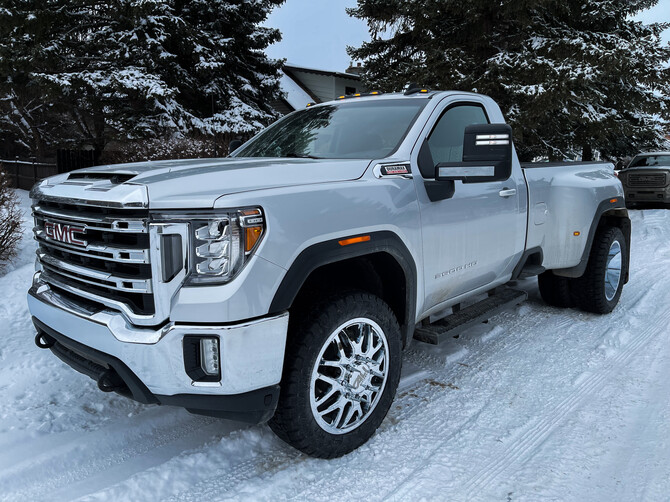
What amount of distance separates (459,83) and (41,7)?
9409 millimetres

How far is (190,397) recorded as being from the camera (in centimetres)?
225

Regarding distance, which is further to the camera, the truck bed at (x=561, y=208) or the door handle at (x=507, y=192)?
the truck bed at (x=561, y=208)

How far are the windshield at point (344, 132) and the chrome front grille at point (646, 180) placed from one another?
14.9 metres

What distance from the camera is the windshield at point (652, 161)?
15.9m

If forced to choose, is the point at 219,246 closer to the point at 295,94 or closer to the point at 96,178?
the point at 96,178

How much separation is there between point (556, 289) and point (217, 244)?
4166 mm

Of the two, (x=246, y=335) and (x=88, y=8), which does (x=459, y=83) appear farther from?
(x=246, y=335)

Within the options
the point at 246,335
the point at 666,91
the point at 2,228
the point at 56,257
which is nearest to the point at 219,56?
the point at 2,228

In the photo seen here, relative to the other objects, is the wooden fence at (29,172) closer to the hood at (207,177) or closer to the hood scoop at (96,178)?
the hood scoop at (96,178)

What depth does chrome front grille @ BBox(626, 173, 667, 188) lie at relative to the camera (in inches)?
603

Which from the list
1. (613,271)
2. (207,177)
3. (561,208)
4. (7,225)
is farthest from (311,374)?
(7,225)

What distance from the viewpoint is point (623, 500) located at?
2.43 m

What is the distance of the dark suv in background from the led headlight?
16.4m

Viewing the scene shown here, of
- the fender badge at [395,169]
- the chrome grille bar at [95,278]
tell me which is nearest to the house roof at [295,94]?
Result: the fender badge at [395,169]
